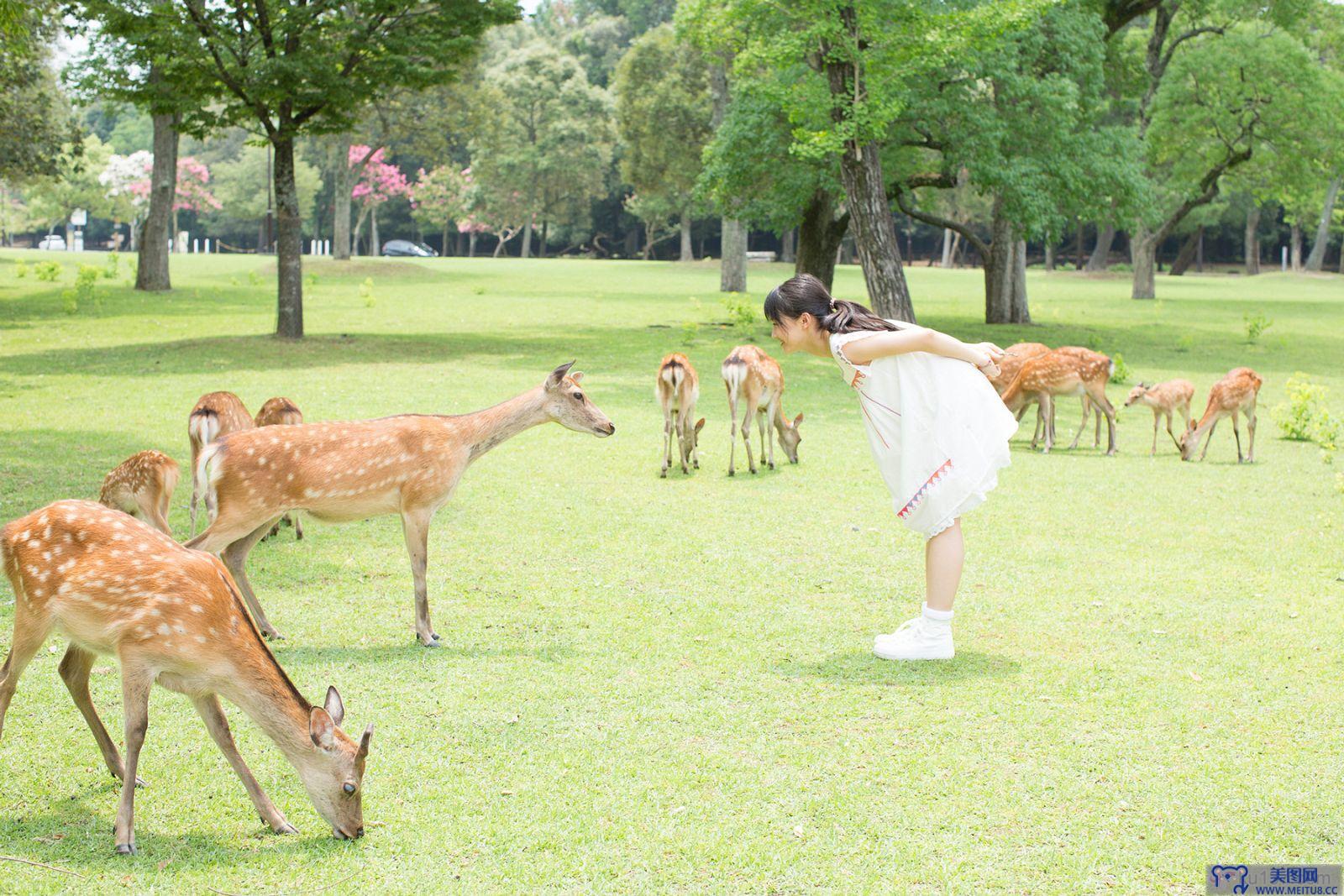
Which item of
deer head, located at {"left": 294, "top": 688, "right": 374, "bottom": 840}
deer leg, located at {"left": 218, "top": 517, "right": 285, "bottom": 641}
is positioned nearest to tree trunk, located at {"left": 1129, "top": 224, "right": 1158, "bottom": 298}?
deer leg, located at {"left": 218, "top": 517, "right": 285, "bottom": 641}

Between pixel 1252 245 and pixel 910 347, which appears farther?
pixel 1252 245

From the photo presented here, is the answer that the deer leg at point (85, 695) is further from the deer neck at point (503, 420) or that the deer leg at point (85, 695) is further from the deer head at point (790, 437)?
the deer head at point (790, 437)

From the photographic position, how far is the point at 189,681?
13.4ft

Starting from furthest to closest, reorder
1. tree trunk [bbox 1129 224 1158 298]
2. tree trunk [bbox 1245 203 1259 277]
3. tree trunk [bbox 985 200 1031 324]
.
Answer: tree trunk [bbox 1245 203 1259 277]
tree trunk [bbox 1129 224 1158 298]
tree trunk [bbox 985 200 1031 324]

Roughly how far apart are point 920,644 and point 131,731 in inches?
135

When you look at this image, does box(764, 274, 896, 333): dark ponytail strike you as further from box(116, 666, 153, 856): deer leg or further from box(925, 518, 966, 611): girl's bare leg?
box(116, 666, 153, 856): deer leg

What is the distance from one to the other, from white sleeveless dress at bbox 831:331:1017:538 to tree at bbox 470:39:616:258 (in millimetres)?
56208

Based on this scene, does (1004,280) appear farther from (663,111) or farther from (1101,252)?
(1101,252)

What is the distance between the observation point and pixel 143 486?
23.5 ft

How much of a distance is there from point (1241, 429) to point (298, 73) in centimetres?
1277

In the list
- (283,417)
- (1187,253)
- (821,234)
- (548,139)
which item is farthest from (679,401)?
(1187,253)

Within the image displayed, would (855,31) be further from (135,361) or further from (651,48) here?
(651,48)

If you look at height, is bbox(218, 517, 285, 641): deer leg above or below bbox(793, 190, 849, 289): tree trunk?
below

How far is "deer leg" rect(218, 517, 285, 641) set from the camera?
6.09 m
